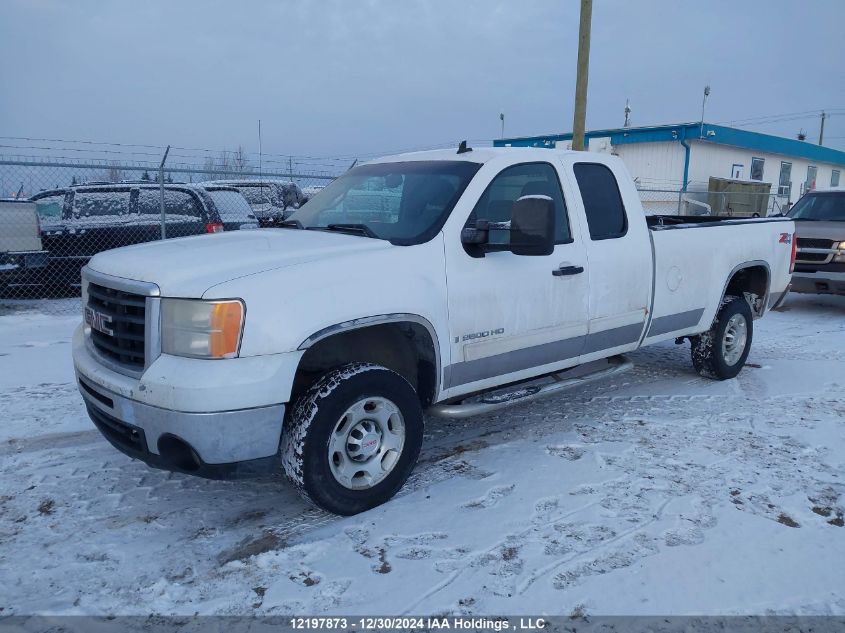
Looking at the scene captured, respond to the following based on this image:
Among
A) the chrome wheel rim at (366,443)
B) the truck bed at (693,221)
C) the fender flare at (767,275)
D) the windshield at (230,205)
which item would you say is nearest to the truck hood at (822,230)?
the truck bed at (693,221)

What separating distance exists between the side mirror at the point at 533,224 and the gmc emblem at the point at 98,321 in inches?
87.9

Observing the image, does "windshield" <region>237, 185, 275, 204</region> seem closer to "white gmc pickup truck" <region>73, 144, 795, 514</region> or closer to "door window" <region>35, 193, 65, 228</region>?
"door window" <region>35, 193, 65, 228</region>

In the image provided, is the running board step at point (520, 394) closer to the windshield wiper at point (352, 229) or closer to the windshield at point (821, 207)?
the windshield wiper at point (352, 229)

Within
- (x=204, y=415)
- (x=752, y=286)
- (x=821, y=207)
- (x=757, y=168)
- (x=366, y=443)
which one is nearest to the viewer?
(x=204, y=415)

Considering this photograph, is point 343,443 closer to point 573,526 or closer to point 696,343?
point 573,526

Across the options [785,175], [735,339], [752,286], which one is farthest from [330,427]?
[785,175]

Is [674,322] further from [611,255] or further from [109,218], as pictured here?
[109,218]

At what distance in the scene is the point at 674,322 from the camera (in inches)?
213

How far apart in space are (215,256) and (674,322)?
3779 mm

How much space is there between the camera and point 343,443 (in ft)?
11.2

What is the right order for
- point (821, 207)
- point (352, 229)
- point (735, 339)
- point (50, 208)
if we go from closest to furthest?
point (352, 229) → point (735, 339) → point (50, 208) → point (821, 207)

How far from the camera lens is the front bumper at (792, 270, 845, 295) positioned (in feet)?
31.1

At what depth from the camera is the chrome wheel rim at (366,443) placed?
3410 millimetres

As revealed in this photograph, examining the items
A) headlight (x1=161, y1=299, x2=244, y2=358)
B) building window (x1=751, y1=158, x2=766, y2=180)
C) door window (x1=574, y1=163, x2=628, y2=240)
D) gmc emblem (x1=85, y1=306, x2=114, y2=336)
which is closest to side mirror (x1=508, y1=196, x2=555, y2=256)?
door window (x1=574, y1=163, x2=628, y2=240)
